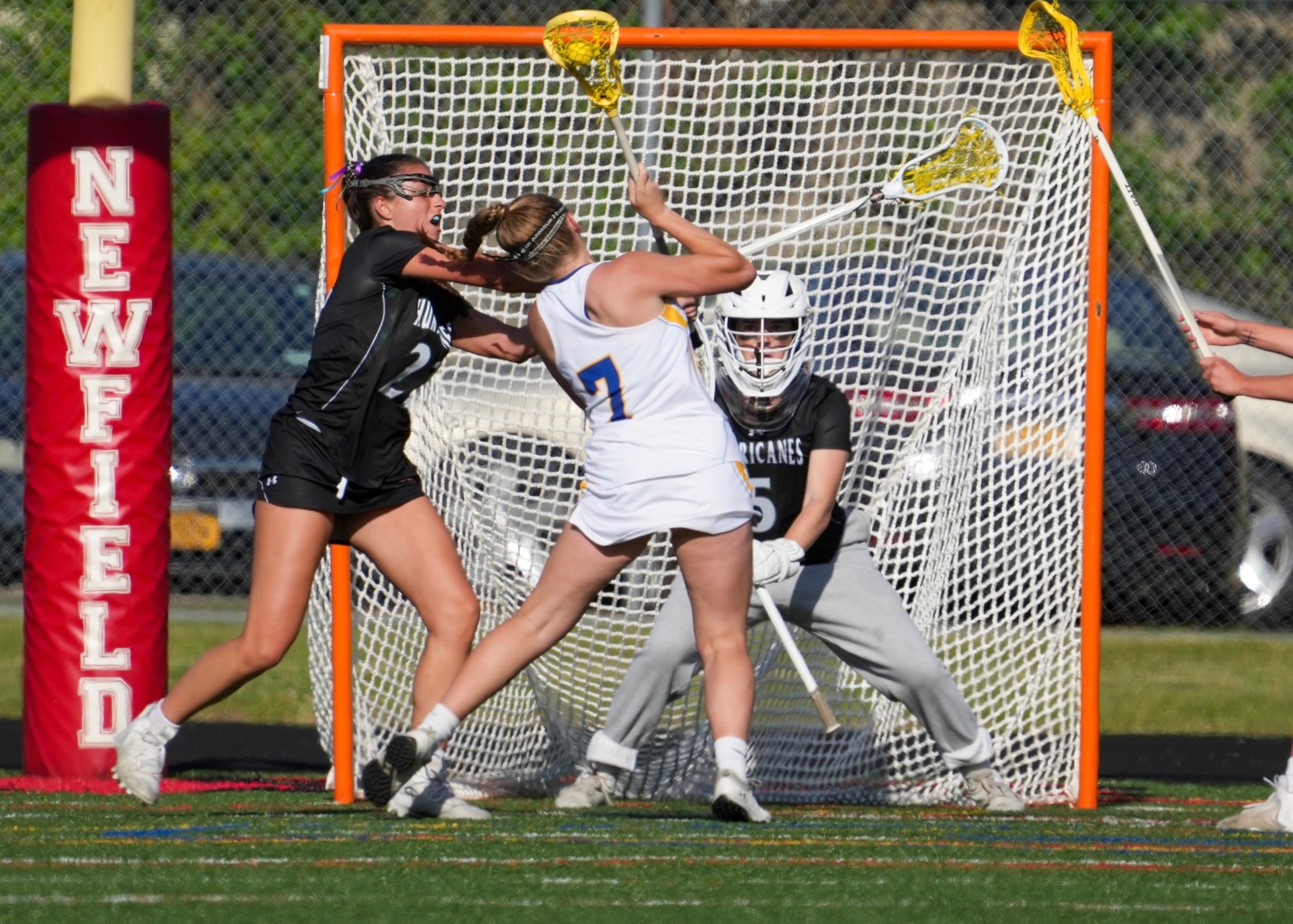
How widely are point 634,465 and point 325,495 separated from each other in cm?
90

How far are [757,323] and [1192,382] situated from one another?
16.3 ft

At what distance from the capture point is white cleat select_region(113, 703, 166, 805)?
5.77m

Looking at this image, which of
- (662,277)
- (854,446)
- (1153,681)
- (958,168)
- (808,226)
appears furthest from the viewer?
(1153,681)

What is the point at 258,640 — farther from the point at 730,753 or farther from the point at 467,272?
the point at 730,753

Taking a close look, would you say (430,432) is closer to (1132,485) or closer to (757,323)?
(757,323)

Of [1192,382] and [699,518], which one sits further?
[1192,382]

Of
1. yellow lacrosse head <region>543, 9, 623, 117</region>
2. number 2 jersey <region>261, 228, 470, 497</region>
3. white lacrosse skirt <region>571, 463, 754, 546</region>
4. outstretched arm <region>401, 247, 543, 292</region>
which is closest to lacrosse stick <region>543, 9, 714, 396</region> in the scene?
yellow lacrosse head <region>543, 9, 623, 117</region>

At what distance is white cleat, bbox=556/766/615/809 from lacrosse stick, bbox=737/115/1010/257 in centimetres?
170

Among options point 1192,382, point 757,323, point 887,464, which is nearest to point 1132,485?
point 1192,382

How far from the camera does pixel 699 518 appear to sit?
5414 mm

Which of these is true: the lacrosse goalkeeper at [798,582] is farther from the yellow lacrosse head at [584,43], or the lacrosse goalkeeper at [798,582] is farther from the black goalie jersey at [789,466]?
the yellow lacrosse head at [584,43]

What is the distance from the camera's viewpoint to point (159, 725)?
19.1 ft

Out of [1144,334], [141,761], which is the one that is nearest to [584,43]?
[141,761]

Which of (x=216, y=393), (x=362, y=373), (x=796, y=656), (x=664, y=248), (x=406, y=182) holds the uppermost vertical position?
(x=406, y=182)
